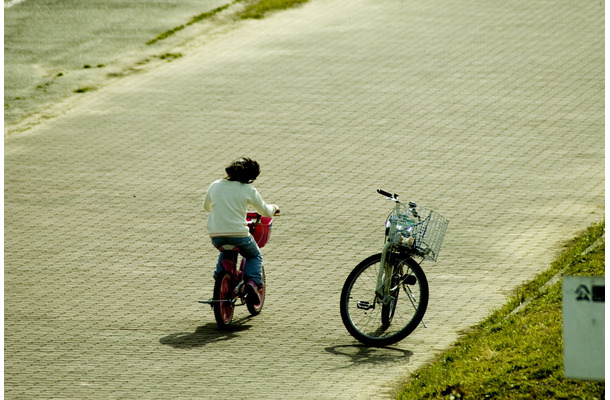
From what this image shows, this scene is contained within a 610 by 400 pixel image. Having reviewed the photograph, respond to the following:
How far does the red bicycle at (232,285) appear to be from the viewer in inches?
334

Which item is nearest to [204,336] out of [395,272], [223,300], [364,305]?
[223,300]

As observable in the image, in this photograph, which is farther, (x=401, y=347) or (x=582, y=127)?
(x=582, y=127)

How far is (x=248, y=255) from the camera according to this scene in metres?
8.66

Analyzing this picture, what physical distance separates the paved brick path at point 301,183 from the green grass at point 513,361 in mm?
328

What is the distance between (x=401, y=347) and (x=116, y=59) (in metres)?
10.8

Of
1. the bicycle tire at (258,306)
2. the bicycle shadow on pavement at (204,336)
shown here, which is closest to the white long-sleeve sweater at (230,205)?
the bicycle tire at (258,306)

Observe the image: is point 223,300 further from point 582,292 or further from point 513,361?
point 582,292

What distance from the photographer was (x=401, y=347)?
822 cm

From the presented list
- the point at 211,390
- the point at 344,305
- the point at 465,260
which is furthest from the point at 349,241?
the point at 211,390

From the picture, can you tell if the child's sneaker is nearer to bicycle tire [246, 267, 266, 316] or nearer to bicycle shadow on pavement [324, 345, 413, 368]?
bicycle tire [246, 267, 266, 316]

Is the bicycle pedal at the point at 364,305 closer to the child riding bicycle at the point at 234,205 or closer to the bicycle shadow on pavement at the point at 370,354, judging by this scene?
the bicycle shadow on pavement at the point at 370,354

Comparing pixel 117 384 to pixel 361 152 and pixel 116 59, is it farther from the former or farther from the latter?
pixel 116 59

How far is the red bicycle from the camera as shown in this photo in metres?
8.48

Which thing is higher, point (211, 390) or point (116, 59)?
point (116, 59)
